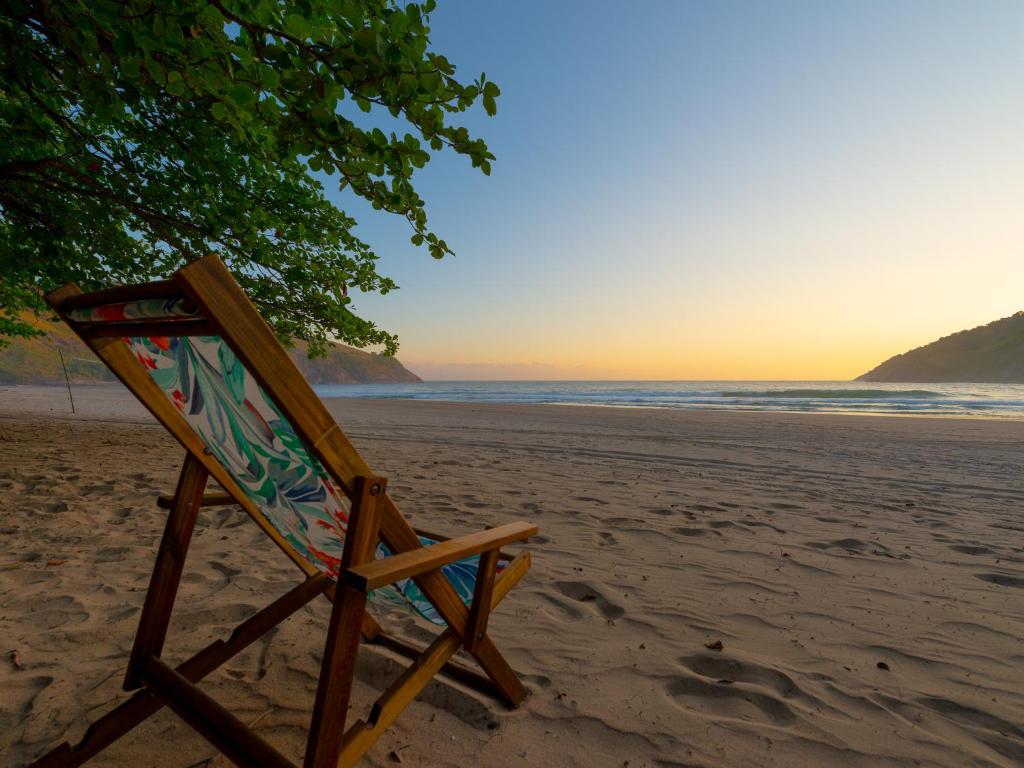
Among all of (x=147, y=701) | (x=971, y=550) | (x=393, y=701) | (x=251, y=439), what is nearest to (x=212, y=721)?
(x=147, y=701)

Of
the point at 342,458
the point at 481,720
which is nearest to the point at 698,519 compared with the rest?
the point at 481,720

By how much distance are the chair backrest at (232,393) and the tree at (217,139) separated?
4.30ft

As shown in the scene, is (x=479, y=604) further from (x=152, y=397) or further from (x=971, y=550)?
(x=971, y=550)

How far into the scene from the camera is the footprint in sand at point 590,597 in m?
2.75

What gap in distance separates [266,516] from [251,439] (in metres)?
0.46

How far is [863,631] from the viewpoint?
2572 millimetres

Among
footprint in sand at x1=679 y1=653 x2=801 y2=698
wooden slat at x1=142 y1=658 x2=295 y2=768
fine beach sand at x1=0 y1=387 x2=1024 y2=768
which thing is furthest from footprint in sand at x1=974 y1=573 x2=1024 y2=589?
Answer: wooden slat at x1=142 y1=658 x2=295 y2=768

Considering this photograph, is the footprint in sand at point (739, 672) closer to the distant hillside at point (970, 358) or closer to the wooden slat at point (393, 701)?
the wooden slat at point (393, 701)

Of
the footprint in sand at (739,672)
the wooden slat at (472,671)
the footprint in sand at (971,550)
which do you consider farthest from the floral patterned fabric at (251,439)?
the footprint in sand at (971,550)

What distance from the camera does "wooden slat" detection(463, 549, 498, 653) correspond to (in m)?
1.60

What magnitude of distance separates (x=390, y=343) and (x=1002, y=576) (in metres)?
6.63

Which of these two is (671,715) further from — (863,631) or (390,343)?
(390,343)

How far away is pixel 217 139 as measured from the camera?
15.0 feet

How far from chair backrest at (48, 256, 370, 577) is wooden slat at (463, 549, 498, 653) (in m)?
0.47
